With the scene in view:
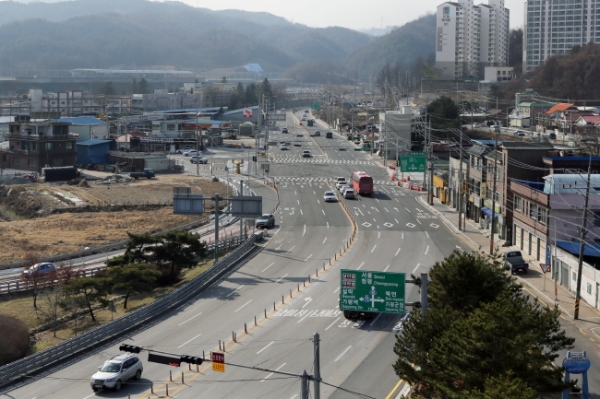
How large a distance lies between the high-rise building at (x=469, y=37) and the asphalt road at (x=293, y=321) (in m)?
115

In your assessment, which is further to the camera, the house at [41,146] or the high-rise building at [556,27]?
the high-rise building at [556,27]

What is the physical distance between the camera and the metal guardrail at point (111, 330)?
2248cm

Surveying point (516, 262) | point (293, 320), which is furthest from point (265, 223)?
point (293, 320)

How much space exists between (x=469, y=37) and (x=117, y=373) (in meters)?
151

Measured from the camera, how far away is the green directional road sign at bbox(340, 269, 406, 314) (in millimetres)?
22984

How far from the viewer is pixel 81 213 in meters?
54.8

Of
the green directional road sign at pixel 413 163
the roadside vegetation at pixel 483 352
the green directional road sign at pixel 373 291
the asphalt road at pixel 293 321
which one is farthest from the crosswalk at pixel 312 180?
the roadside vegetation at pixel 483 352

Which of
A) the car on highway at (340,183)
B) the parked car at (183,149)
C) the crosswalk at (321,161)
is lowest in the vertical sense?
the car on highway at (340,183)

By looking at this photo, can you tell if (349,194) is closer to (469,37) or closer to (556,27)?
(556,27)

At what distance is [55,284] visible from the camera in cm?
3253

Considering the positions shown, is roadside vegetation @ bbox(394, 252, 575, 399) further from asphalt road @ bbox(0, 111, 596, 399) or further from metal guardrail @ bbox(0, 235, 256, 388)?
metal guardrail @ bbox(0, 235, 256, 388)

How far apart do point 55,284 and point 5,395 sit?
37.8 feet

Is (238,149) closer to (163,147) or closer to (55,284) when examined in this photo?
(163,147)

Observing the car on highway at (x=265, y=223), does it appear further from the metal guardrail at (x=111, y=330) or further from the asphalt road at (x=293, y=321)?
the metal guardrail at (x=111, y=330)
